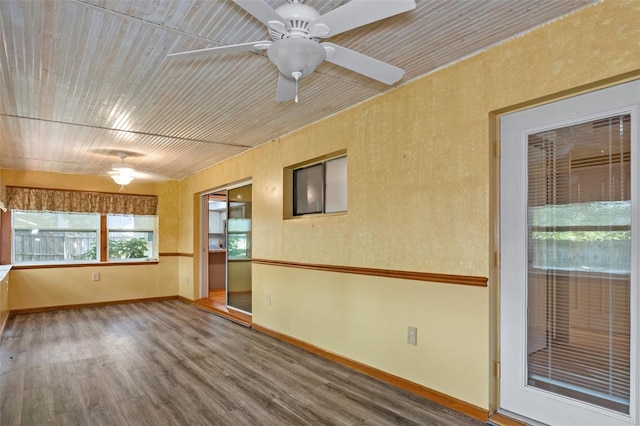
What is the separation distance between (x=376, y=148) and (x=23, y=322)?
580 centimetres

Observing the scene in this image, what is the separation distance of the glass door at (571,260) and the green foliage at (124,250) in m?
6.91

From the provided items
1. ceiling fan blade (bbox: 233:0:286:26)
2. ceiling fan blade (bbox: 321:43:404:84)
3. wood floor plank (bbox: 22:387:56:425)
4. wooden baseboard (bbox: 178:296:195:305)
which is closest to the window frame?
ceiling fan blade (bbox: 321:43:404:84)

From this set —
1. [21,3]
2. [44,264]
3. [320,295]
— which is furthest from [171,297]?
[21,3]

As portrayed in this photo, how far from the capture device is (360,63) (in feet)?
7.00

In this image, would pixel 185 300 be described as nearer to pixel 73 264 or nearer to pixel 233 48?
pixel 73 264

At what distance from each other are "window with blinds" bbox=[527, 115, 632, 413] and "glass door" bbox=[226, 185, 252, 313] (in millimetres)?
3984

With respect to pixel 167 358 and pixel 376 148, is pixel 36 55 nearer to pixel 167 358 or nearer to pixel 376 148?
pixel 376 148

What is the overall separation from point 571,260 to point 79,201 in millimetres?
7374

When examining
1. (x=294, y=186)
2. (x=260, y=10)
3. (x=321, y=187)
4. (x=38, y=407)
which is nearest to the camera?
(x=260, y=10)

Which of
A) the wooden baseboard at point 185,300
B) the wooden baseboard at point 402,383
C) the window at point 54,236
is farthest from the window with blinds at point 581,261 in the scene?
the window at point 54,236

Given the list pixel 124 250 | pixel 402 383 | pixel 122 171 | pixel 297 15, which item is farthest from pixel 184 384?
pixel 124 250

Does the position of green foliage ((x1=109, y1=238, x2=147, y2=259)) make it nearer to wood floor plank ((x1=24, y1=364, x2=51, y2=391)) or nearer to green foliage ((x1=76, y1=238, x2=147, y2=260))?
green foliage ((x1=76, y1=238, x2=147, y2=260))

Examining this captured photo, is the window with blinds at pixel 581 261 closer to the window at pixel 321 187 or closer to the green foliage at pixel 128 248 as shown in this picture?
the window at pixel 321 187

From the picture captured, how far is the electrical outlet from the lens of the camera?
2.90 meters
